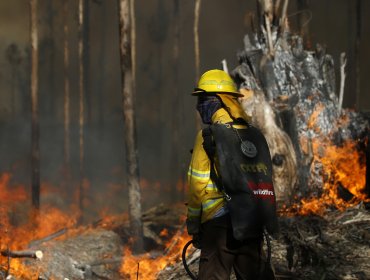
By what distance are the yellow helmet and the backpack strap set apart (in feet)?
1.43

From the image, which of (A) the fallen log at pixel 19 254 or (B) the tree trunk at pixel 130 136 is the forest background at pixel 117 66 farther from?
(A) the fallen log at pixel 19 254

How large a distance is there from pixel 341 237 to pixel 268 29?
6.07m

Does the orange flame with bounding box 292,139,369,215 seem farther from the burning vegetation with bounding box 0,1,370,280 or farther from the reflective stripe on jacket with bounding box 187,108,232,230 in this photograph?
the reflective stripe on jacket with bounding box 187,108,232,230

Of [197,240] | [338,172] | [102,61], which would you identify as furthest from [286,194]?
[102,61]

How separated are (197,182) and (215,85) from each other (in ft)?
2.89

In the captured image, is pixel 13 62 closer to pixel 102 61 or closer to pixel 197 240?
pixel 102 61

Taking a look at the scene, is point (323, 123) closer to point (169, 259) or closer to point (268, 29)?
point (268, 29)

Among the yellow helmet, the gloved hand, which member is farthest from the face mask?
the gloved hand

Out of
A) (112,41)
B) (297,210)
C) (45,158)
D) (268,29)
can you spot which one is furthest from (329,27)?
(297,210)

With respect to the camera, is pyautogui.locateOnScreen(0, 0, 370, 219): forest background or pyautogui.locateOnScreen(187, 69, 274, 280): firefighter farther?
pyautogui.locateOnScreen(0, 0, 370, 219): forest background

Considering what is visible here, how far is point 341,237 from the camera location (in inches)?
323

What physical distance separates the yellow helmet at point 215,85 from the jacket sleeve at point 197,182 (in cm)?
46

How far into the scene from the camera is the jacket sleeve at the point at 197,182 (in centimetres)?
402

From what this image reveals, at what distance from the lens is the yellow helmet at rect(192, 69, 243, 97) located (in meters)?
4.29
